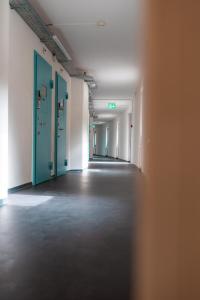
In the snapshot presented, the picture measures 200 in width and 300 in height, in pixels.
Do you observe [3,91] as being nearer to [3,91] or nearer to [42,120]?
[3,91]

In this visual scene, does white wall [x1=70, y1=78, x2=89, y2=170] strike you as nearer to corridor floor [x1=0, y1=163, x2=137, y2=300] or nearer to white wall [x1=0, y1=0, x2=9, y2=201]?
white wall [x1=0, y1=0, x2=9, y2=201]

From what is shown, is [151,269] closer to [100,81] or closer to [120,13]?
[120,13]

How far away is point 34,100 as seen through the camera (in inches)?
233

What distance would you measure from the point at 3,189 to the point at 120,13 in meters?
3.59

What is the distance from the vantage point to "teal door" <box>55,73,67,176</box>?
7.98 metres

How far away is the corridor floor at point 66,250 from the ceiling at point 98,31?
2632 mm

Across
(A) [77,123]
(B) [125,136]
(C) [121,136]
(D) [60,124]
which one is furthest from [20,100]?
(C) [121,136]

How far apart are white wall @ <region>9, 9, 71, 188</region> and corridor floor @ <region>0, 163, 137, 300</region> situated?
1.32 m

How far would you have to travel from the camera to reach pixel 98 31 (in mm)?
6270

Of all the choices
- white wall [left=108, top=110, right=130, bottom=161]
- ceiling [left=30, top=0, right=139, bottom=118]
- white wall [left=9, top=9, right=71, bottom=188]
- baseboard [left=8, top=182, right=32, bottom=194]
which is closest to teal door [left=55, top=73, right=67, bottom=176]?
ceiling [left=30, top=0, right=139, bottom=118]

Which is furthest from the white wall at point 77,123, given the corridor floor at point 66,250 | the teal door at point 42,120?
the corridor floor at point 66,250

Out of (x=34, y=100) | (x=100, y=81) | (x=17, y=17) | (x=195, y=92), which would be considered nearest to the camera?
(x=195, y=92)

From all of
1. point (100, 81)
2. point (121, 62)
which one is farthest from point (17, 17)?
point (100, 81)

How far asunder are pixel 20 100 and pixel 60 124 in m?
3.12
